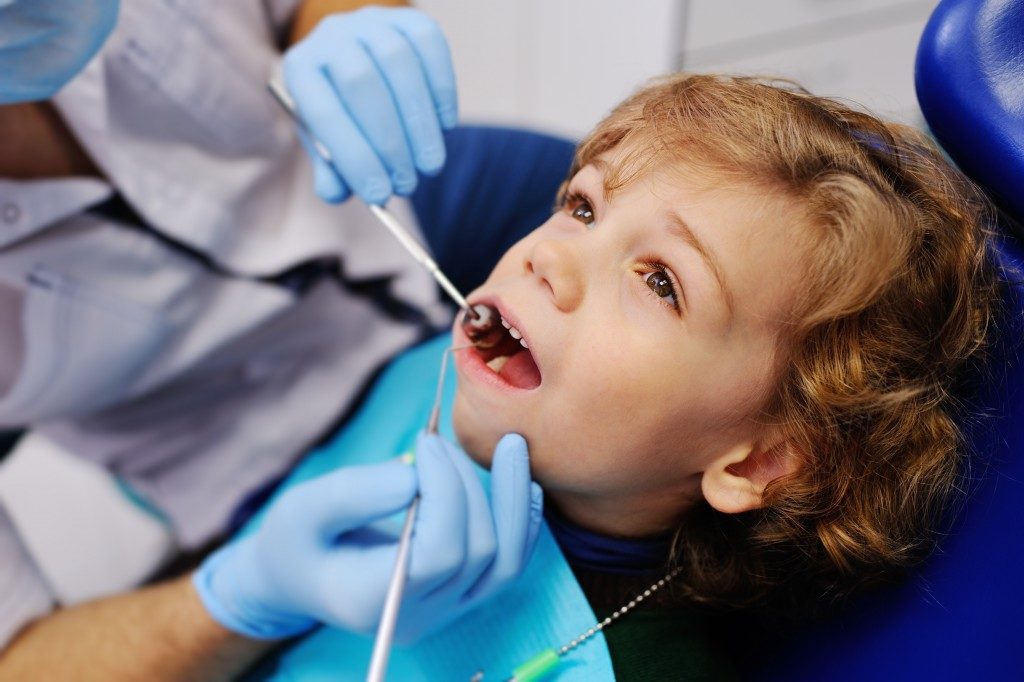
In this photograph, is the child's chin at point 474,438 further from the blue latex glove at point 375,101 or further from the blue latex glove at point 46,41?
the blue latex glove at point 46,41

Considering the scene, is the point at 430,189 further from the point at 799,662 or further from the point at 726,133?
the point at 799,662

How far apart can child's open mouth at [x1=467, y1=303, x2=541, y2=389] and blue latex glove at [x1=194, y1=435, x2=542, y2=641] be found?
8cm

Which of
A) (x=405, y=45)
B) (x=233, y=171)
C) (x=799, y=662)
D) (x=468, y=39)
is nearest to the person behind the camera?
(x=799, y=662)

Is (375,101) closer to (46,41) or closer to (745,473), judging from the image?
(46,41)

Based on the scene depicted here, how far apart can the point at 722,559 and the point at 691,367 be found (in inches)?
8.8

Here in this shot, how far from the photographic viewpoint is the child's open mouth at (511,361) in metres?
0.80

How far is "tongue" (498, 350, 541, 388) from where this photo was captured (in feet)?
2.62

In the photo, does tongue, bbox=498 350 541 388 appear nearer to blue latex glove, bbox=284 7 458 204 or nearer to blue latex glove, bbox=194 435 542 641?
blue latex glove, bbox=194 435 542 641

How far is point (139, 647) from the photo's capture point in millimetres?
897

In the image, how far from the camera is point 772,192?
72cm

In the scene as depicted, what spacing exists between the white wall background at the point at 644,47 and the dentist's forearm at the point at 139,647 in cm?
142

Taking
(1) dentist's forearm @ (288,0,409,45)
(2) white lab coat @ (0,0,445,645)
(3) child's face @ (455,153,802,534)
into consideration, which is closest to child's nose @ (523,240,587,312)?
Answer: (3) child's face @ (455,153,802,534)

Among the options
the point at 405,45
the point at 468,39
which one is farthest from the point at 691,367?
the point at 468,39

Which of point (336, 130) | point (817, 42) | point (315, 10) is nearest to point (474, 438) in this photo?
point (336, 130)
